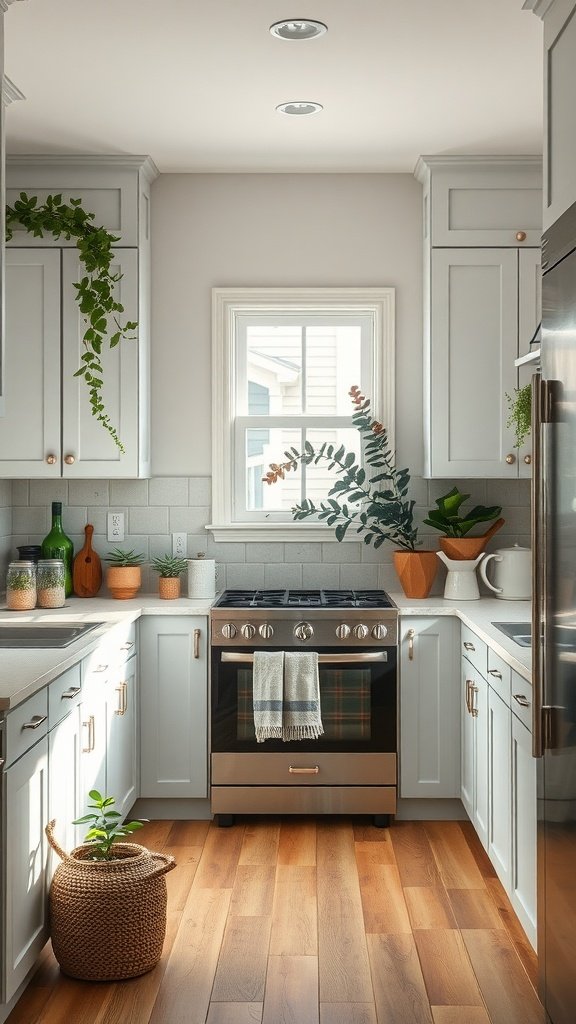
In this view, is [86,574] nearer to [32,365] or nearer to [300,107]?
[32,365]

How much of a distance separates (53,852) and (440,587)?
222 centimetres

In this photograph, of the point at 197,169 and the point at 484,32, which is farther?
the point at 197,169

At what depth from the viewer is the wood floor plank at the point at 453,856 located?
3.46 m

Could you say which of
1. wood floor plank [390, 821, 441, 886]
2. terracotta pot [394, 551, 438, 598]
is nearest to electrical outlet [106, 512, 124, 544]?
terracotta pot [394, 551, 438, 598]

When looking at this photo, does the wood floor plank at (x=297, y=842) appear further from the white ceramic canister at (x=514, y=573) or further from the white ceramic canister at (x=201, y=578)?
the white ceramic canister at (x=514, y=573)

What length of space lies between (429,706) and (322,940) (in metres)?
1.23

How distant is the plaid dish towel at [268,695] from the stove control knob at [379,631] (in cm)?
38

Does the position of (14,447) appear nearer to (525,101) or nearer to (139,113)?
(139,113)

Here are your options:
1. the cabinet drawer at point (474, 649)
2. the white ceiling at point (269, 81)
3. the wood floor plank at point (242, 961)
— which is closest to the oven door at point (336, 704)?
the cabinet drawer at point (474, 649)

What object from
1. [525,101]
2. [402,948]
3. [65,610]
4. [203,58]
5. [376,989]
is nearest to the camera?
[376,989]

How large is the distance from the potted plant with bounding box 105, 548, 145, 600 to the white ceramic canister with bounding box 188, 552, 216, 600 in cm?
23

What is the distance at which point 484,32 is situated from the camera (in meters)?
2.96

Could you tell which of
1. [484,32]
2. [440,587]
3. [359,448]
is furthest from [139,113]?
[440,587]

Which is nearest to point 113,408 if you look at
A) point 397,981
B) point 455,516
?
point 455,516
